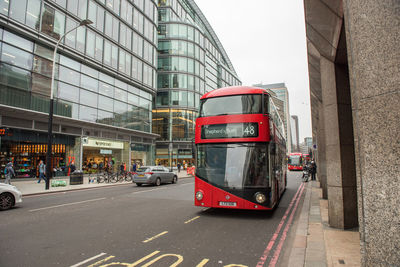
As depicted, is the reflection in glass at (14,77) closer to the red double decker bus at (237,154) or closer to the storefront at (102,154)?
the storefront at (102,154)

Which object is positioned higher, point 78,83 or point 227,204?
point 78,83

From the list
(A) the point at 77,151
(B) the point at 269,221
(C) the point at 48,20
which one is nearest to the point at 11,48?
(C) the point at 48,20

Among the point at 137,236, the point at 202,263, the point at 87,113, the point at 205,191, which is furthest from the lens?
the point at 87,113

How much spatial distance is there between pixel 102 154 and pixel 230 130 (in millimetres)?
23162

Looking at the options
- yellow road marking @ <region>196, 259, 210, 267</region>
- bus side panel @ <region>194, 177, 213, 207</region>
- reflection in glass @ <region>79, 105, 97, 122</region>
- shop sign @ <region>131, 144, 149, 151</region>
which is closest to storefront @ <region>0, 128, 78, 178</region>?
reflection in glass @ <region>79, 105, 97, 122</region>

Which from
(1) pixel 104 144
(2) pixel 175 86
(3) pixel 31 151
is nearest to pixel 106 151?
(1) pixel 104 144

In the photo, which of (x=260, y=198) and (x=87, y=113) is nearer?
(x=260, y=198)

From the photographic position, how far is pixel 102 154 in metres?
27.1

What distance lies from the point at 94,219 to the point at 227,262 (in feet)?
15.9

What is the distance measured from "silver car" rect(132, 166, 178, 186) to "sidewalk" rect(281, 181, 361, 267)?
493 inches

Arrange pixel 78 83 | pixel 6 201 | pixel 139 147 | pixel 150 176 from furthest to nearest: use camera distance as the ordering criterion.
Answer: pixel 139 147
pixel 78 83
pixel 150 176
pixel 6 201

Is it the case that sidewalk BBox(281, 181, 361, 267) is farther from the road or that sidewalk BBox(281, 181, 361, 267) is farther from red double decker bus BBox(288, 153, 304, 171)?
red double decker bus BBox(288, 153, 304, 171)

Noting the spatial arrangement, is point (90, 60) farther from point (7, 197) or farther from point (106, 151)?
point (7, 197)

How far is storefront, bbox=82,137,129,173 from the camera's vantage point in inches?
991
